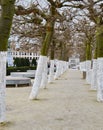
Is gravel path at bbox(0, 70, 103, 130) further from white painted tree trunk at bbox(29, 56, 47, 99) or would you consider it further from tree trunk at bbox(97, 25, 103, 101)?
white painted tree trunk at bbox(29, 56, 47, 99)

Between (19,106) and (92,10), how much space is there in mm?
7332

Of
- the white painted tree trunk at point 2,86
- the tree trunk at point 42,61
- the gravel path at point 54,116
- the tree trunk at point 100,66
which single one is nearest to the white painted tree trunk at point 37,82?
the tree trunk at point 42,61

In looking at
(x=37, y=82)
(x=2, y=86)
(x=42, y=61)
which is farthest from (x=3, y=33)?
(x=42, y=61)

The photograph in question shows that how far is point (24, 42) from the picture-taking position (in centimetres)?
2975

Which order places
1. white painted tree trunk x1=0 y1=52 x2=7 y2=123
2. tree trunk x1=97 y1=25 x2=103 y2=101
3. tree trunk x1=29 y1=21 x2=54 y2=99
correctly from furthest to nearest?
tree trunk x1=29 y1=21 x2=54 y2=99 → tree trunk x1=97 y1=25 x2=103 y2=101 → white painted tree trunk x1=0 y1=52 x2=7 y2=123

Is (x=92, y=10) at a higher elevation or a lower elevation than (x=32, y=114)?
higher

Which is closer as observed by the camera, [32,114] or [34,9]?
[32,114]

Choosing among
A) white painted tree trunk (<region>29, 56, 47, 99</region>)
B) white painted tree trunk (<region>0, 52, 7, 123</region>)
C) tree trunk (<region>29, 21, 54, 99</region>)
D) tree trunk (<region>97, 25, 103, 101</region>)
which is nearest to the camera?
white painted tree trunk (<region>0, 52, 7, 123</region>)

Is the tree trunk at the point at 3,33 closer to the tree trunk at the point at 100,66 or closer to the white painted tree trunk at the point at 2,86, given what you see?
the white painted tree trunk at the point at 2,86

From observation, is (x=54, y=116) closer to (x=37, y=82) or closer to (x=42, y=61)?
(x=37, y=82)

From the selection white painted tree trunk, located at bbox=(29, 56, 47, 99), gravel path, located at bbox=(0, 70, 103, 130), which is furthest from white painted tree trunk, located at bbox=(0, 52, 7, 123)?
white painted tree trunk, located at bbox=(29, 56, 47, 99)

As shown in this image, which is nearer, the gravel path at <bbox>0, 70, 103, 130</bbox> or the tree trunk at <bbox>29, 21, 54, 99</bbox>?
the gravel path at <bbox>0, 70, 103, 130</bbox>

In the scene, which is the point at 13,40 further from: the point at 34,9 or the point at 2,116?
the point at 2,116

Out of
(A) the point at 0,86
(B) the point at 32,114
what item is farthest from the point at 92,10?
(A) the point at 0,86
